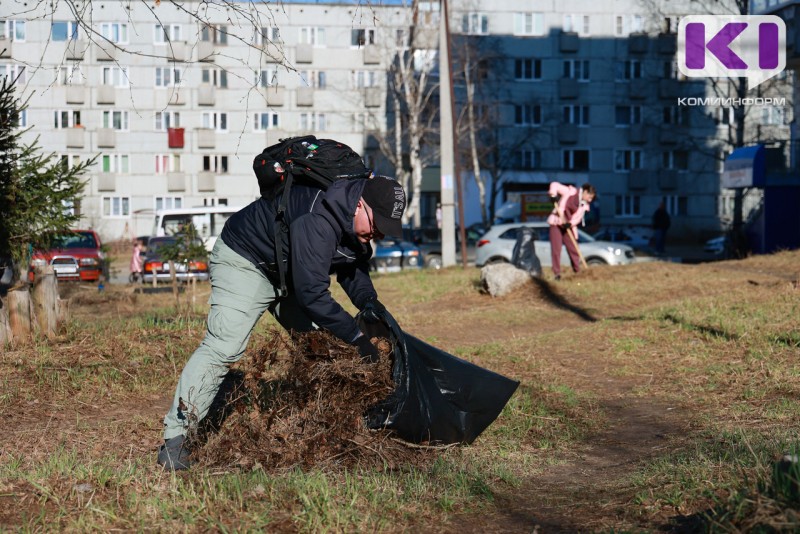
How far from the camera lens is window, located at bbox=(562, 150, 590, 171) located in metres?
58.2

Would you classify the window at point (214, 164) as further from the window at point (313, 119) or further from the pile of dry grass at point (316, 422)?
the pile of dry grass at point (316, 422)

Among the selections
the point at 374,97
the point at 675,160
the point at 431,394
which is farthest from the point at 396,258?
the point at 675,160

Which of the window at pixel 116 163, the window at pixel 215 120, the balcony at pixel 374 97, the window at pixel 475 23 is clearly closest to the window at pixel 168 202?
the window at pixel 116 163

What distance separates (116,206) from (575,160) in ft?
90.7

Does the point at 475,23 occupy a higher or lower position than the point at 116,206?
higher

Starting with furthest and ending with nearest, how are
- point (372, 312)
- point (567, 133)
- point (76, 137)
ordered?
point (567, 133)
point (76, 137)
point (372, 312)

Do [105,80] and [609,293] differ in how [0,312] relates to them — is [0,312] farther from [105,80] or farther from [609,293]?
[105,80]

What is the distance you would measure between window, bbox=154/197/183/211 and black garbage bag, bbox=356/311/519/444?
53.9m

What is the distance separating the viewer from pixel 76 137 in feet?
182

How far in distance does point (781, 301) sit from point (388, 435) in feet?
21.5

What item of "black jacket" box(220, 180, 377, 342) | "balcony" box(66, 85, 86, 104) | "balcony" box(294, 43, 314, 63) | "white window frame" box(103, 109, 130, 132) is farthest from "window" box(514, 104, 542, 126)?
"black jacket" box(220, 180, 377, 342)

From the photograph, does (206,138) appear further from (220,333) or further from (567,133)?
(220,333)

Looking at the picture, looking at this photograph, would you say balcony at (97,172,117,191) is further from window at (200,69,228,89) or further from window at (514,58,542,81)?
window at (514,58,542,81)

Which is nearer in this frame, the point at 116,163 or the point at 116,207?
the point at 116,163
